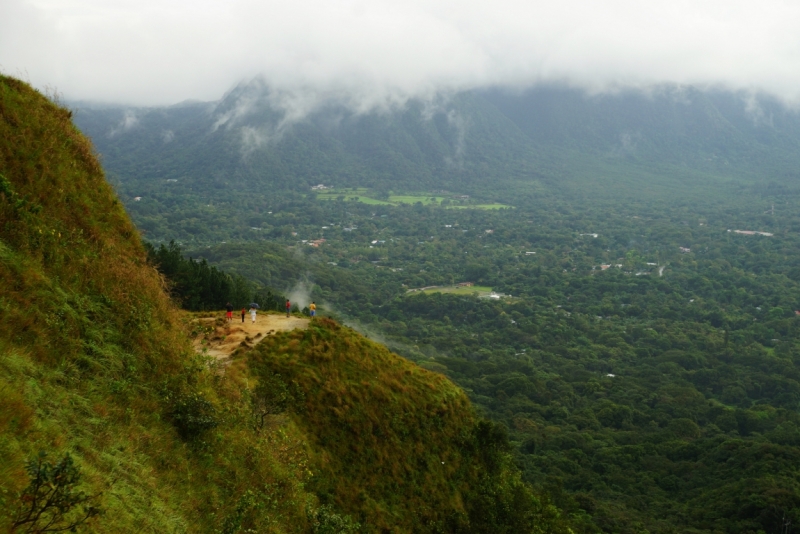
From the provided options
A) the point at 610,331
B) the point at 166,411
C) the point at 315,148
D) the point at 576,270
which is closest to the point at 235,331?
the point at 166,411

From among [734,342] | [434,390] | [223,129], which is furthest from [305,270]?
[223,129]

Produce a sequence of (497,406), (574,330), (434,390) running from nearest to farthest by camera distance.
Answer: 1. (434,390)
2. (497,406)
3. (574,330)

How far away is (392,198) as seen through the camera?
15475 centimetres

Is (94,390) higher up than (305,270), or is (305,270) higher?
(94,390)

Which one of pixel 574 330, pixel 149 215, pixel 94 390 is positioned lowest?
pixel 574 330

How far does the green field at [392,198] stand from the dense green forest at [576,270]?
1.48 meters

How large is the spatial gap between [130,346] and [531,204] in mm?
143124

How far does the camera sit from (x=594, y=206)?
471 feet

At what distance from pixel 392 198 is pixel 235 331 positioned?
138 meters

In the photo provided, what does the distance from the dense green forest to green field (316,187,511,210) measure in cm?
148

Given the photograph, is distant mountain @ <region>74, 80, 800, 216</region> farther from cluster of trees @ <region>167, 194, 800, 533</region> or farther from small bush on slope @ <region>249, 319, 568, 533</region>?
small bush on slope @ <region>249, 319, 568, 533</region>

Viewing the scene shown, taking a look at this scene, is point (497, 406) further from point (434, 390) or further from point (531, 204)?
point (531, 204)

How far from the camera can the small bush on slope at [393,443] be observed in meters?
15.5

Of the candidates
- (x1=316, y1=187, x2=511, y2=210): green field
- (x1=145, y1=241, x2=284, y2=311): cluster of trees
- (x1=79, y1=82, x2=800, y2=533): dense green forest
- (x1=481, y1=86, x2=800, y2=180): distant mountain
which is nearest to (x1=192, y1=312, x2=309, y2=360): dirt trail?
(x1=145, y1=241, x2=284, y2=311): cluster of trees
